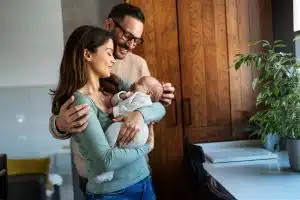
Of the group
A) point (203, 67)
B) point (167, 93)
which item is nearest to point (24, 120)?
point (203, 67)

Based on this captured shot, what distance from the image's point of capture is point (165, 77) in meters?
2.40

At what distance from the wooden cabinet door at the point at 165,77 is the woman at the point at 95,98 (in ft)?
3.76

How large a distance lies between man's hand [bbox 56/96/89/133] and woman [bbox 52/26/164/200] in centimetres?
3

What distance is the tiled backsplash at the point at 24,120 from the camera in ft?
8.66

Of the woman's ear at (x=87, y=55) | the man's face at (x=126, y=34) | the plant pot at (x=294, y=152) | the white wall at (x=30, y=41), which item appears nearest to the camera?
the woman's ear at (x=87, y=55)

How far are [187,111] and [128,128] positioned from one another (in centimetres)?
133

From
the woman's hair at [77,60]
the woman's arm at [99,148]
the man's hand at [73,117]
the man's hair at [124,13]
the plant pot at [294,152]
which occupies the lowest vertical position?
the plant pot at [294,152]

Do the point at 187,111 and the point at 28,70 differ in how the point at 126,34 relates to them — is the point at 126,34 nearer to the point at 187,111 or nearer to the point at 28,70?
the point at 187,111

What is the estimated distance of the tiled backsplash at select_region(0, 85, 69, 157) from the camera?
2.64 m

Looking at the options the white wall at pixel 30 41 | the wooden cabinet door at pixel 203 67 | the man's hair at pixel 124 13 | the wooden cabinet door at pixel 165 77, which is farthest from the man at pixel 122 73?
the white wall at pixel 30 41

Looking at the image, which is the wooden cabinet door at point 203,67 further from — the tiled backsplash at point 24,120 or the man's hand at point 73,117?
the man's hand at point 73,117

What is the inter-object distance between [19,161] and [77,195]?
0.48 metres

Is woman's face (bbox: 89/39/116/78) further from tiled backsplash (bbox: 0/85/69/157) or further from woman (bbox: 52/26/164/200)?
tiled backsplash (bbox: 0/85/69/157)

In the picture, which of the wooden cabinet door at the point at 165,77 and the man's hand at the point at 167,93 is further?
the wooden cabinet door at the point at 165,77
